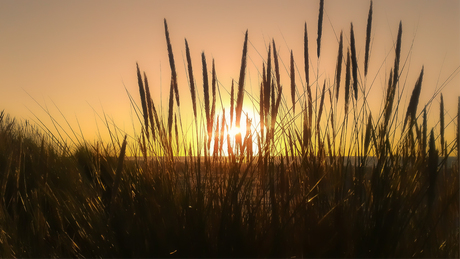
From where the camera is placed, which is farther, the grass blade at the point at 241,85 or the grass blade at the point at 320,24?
the grass blade at the point at 320,24

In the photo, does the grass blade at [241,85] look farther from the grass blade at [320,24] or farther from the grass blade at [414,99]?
the grass blade at [414,99]

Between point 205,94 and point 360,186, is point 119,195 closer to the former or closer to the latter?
point 205,94

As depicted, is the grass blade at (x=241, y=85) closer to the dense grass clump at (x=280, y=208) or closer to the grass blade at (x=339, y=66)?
the dense grass clump at (x=280, y=208)

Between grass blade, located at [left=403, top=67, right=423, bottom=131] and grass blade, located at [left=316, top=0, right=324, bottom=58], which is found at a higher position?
grass blade, located at [left=316, top=0, right=324, bottom=58]

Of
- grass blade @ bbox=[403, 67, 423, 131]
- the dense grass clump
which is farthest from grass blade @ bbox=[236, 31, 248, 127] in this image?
grass blade @ bbox=[403, 67, 423, 131]

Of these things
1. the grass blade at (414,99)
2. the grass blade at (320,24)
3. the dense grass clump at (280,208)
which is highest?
the grass blade at (320,24)

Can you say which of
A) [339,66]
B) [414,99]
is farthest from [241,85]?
[414,99]

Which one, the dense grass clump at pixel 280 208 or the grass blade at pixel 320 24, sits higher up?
the grass blade at pixel 320 24

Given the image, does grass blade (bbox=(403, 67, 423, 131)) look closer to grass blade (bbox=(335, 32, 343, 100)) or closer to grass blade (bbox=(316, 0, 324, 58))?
grass blade (bbox=(335, 32, 343, 100))

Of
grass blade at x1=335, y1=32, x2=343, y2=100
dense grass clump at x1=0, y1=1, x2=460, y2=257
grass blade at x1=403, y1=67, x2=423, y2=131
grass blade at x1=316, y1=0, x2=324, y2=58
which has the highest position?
grass blade at x1=316, y1=0, x2=324, y2=58

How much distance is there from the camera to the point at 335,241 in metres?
0.94

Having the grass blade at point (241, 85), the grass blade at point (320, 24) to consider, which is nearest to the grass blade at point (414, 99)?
the grass blade at point (320, 24)

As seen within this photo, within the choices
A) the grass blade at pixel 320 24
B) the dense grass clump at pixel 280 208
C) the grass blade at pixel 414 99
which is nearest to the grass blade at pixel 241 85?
the dense grass clump at pixel 280 208

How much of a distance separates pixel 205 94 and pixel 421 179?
2.70ft
